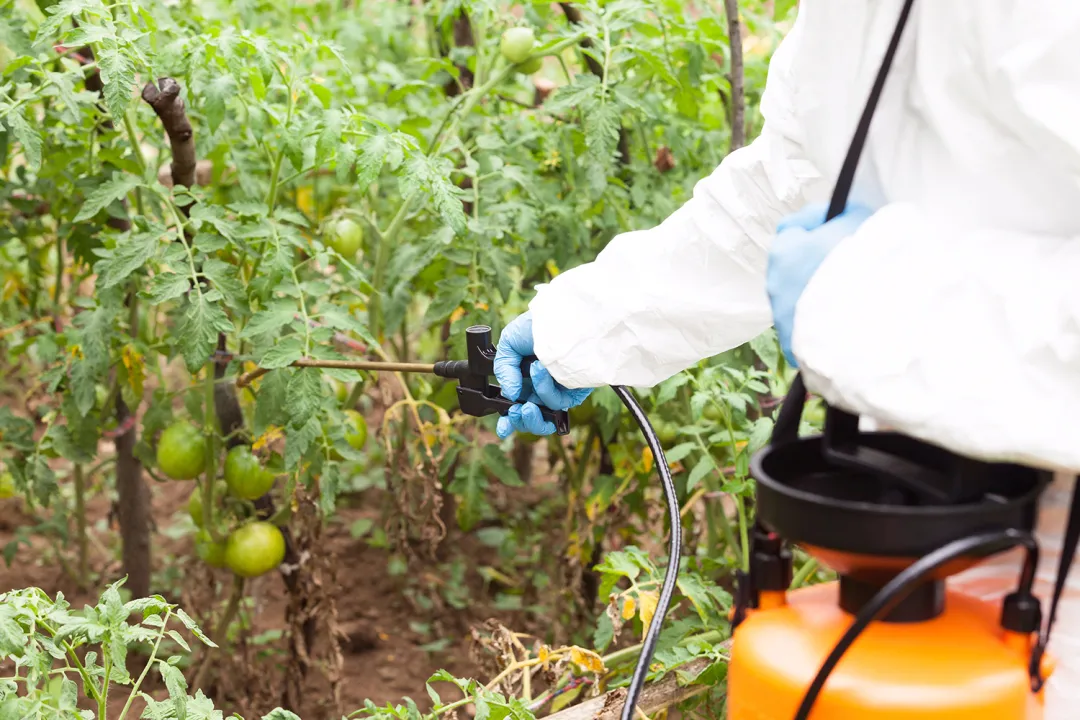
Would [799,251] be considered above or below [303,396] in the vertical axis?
above

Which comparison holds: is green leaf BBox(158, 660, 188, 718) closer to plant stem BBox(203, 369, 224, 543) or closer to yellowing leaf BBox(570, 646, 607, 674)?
yellowing leaf BBox(570, 646, 607, 674)

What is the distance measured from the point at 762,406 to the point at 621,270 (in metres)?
0.86

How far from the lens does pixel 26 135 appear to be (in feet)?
5.51

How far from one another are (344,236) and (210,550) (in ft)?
2.18

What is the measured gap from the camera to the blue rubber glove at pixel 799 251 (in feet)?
3.34

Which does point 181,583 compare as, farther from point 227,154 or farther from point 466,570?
point 227,154

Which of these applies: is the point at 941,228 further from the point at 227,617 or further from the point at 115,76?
the point at 227,617

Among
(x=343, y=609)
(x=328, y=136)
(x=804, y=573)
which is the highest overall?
(x=328, y=136)

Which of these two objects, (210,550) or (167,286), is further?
(210,550)

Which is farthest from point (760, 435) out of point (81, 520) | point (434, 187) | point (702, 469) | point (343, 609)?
point (81, 520)

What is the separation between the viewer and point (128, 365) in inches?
83.1

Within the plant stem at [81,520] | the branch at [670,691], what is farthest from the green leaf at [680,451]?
the plant stem at [81,520]

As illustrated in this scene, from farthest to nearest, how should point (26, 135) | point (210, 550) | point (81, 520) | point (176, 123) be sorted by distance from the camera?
1. point (81, 520)
2. point (210, 550)
3. point (176, 123)
4. point (26, 135)

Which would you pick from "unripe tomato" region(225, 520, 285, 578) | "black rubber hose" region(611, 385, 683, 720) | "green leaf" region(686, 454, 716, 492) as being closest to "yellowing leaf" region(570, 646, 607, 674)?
"green leaf" region(686, 454, 716, 492)
